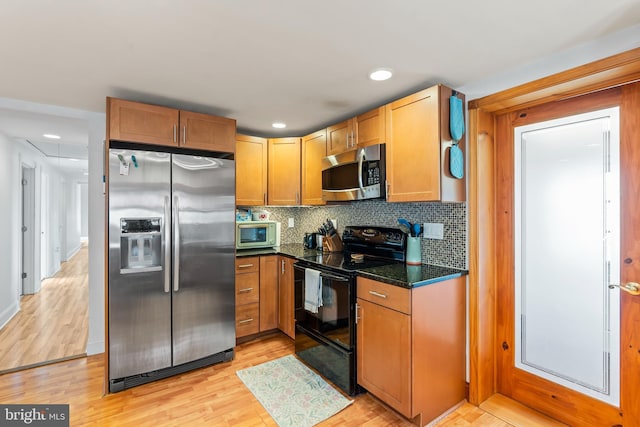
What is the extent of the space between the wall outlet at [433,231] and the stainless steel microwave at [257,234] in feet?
5.75

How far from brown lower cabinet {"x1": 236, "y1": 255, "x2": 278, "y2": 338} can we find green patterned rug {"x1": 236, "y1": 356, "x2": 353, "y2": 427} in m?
0.51

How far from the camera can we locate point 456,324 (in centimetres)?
219

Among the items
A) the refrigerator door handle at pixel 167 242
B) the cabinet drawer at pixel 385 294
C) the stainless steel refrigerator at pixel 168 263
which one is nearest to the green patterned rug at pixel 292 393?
the stainless steel refrigerator at pixel 168 263

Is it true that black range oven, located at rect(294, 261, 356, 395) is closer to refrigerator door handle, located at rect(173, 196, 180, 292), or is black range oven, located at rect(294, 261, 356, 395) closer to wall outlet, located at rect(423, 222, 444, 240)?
wall outlet, located at rect(423, 222, 444, 240)

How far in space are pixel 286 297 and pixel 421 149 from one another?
199 cm

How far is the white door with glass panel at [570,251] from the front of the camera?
1809 mm

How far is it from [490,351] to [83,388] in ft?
10.3

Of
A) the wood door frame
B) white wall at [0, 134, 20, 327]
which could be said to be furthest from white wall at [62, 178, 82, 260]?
the wood door frame

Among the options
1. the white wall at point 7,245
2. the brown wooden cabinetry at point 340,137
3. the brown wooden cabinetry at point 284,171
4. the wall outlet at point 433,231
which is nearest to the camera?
the wall outlet at point 433,231

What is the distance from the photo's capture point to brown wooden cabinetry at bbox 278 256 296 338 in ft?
10.1

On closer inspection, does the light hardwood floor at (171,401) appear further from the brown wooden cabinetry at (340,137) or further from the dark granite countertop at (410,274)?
the brown wooden cabinetry at (340,137)

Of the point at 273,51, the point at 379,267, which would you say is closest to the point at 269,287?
the point at 379,267

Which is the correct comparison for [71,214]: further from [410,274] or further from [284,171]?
[410,274]

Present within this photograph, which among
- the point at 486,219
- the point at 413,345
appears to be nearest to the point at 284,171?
the point at 486,219
